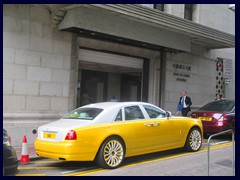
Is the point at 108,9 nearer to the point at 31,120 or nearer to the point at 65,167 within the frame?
the point at 31,120

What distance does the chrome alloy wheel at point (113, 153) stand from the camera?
7770mm

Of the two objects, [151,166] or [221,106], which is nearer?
[151,166]

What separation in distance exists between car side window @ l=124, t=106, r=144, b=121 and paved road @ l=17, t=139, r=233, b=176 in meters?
1.15

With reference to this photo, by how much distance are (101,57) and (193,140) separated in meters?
5.86

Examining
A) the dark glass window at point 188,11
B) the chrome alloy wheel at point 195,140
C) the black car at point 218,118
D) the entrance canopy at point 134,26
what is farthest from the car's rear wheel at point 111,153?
the dark glass window at point 188,11

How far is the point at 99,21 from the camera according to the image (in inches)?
475

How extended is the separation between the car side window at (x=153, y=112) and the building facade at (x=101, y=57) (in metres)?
4.06

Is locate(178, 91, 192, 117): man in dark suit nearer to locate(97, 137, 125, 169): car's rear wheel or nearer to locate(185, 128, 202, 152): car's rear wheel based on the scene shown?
locate(185, 128, 202, 152): car's rear wheel

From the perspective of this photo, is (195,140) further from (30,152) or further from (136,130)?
(30,152)

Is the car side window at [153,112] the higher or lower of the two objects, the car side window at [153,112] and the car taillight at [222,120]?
the higher

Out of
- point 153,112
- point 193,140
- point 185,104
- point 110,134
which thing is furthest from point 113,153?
point 185,104

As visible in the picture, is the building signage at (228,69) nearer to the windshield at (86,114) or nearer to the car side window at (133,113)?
the car side window at (133,113)

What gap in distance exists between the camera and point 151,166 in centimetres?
805

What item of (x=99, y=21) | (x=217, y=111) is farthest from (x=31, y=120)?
(x=217, y=111)
